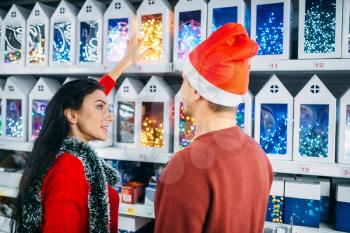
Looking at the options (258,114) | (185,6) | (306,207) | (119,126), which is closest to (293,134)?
(258,114)

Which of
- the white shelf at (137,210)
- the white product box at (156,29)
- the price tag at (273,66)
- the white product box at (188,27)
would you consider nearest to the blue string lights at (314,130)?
the price tag at (273,66)

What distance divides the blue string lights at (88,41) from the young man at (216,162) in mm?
1175

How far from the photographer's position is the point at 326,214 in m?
1.80

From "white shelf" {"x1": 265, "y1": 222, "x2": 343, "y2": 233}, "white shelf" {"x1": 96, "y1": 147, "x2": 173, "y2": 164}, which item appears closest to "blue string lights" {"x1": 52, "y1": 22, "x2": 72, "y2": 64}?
"white shelf" {"x1": 96, "y1": 147, "x2": 173, "y2": 164}

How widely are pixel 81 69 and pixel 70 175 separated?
3.22ft

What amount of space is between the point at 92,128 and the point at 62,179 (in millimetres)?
307

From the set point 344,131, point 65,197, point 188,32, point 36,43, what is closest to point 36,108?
point 36,43

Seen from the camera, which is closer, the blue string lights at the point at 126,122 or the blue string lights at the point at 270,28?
the blue string lights at the point at 270,28

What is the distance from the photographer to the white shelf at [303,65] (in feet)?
5.18

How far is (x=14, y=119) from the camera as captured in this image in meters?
2.34

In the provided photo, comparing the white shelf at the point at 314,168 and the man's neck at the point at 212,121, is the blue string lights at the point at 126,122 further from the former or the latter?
the man's neck at the point at 212,121

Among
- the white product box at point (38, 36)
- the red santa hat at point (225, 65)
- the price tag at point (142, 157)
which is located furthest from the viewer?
the white product box at point (38, 36)

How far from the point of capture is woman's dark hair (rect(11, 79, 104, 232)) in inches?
51.7

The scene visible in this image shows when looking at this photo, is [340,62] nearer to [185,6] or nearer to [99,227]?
[185,6]
